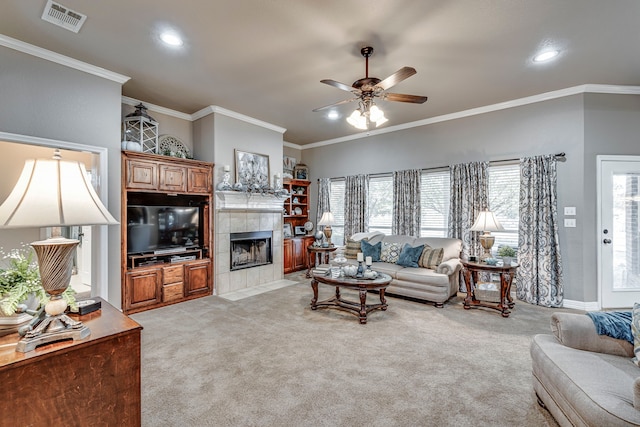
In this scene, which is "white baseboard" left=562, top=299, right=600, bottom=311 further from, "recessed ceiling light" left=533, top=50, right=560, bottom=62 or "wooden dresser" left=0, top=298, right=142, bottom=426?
"wooden dresser" left=0, top=298, right=142, bottom=426

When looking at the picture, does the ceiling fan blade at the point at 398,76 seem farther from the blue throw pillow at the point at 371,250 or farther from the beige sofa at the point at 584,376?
the blue throw pillow at the point at 371,250

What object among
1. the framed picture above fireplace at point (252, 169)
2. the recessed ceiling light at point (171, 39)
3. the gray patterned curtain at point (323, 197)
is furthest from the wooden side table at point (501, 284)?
the recessed ceiling light at point (171, 39)

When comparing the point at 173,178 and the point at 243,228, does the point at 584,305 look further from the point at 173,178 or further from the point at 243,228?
the point at 173,178

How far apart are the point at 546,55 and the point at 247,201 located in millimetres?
4637

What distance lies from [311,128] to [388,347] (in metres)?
4.60

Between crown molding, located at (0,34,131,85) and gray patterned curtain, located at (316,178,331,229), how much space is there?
436 cm

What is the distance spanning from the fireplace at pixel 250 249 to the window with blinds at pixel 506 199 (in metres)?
4.09

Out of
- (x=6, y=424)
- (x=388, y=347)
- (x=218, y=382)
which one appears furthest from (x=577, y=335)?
(x=6, y=424)

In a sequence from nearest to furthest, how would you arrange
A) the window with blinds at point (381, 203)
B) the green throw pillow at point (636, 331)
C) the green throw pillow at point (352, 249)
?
1. the green throw pillow at point (636, 331)
2. the green throw pillow at point (352, 249)
3. the window with blinds at point (381, 203)

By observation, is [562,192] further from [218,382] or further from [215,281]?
[215,281]

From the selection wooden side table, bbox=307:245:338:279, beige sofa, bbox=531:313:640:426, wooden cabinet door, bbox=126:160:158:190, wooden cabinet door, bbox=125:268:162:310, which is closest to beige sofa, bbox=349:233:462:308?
wooden side table, bbox=307:245:338:279

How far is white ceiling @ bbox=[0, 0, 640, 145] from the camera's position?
102 inches

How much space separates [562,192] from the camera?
4.37 m

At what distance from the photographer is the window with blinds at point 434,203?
547 centimetres
